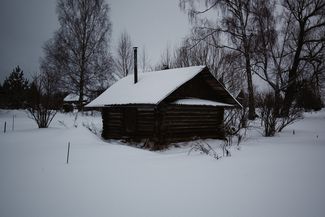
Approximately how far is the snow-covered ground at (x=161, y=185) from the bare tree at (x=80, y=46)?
17753 mm

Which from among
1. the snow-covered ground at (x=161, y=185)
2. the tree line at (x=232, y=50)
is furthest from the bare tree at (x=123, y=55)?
the snow-covered ground at (x=161, y=185)

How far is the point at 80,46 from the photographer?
77.3 feet

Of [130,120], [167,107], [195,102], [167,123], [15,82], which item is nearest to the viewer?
[167,107]

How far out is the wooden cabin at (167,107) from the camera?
37.0 ft

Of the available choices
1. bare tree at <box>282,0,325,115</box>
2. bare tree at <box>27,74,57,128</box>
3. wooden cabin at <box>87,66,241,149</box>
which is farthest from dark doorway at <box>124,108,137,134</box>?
bare tree at <box>282,0,325,115</box>

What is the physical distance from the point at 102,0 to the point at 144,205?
80.9ft

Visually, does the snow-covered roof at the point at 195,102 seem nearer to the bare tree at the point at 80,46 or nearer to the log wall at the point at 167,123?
the log wall at the point at 167,123

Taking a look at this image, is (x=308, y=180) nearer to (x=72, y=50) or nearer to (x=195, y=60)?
(x=195, y=60)

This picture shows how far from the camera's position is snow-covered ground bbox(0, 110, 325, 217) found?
3664mm

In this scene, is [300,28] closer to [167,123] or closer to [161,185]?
[167,123]

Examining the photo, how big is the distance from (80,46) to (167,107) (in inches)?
644

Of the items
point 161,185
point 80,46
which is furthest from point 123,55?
point 161,185

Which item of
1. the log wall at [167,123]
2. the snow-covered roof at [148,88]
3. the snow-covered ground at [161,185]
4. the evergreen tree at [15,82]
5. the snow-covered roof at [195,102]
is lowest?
the snow-covered ground at [161,185]

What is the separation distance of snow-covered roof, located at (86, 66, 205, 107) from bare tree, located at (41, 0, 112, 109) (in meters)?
10.5
